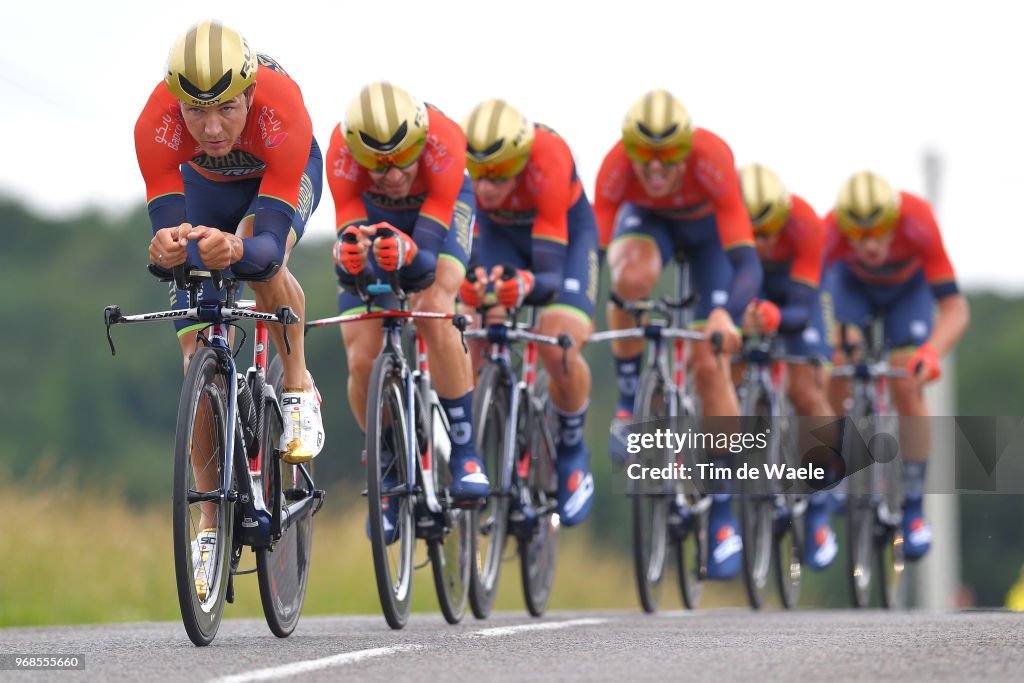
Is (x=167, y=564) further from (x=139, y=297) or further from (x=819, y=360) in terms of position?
(x=139, y=297)

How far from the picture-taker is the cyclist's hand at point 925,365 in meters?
12.8

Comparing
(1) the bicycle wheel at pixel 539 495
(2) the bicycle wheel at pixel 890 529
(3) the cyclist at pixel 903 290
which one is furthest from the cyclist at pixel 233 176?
(2) the bicycle wheel at pixel 890 529

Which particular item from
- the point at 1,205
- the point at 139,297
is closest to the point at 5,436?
the point at 139,297

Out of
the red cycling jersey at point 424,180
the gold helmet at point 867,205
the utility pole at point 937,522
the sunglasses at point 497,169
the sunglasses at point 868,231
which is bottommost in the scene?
the utility pole at point 937,522

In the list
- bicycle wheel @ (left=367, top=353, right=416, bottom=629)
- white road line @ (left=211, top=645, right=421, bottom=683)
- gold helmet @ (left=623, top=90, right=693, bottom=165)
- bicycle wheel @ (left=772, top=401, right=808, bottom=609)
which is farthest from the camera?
bicycle wheel @ (left=772, top=401, right=808, bottom=609)

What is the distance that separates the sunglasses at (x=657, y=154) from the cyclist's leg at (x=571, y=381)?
3.13ft

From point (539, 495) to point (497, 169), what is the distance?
1804 millimetres

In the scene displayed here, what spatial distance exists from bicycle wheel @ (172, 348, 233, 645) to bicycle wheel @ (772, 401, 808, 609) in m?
5.96

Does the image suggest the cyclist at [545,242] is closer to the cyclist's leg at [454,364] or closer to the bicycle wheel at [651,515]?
the bicycle wheel at [651,515]

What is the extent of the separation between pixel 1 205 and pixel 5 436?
2189cm

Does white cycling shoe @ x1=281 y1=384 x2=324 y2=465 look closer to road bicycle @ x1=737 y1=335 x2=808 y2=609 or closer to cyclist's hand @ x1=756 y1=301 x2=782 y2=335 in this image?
road bicycle @ x1=737 y1=335 x2=808 y2=609

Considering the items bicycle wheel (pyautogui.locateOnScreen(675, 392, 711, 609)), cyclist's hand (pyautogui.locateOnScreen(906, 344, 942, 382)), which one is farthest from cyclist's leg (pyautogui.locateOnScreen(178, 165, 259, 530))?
cyclist's hand (pyautogui.locateOnScreen(906, 344, 942, 382))

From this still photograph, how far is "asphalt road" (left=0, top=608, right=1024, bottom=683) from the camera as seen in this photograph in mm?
5215

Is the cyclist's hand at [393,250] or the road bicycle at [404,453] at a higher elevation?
the cyclist's hand at [393,250]
